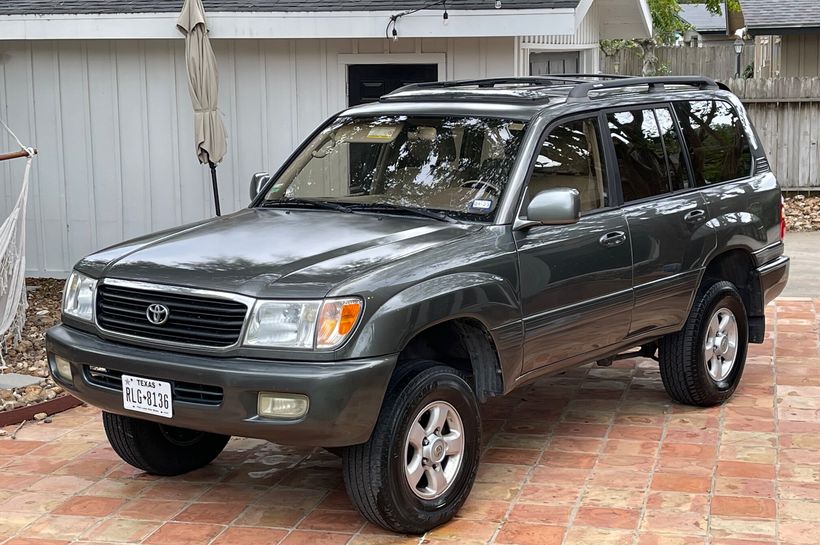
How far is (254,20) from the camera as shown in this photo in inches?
432

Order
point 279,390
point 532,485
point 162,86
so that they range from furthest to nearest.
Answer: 1. point 162,86
2. point 532,485
3. point 279,390

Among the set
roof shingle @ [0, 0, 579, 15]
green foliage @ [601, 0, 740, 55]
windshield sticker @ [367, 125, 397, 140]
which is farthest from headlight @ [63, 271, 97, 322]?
green foliage @ [601, 0, 740, 55]

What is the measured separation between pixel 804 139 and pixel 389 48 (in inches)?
342

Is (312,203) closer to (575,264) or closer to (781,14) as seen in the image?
(575,264)

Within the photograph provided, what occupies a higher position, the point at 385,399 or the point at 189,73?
the point at 189,73

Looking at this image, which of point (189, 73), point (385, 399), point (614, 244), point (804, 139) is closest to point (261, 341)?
point (385, 399)

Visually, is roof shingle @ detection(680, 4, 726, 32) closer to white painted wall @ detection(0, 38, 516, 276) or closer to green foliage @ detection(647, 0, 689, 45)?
green foliage @ detection(647, 0, 689, 45)

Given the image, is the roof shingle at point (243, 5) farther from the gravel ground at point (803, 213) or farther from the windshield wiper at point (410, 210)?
the gravel ground at point (803, 213)

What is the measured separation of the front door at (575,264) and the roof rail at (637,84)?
0.57ft

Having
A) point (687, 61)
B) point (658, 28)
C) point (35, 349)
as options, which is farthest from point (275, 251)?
point (658, 28)

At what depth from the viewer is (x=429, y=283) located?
5.22 m

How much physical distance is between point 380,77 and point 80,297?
6272 mm

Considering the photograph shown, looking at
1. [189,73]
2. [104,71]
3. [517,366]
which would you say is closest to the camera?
[517,366]

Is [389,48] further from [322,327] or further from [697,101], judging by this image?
[322,327]
